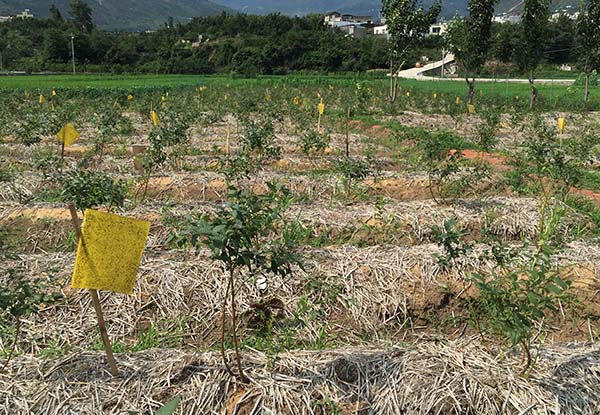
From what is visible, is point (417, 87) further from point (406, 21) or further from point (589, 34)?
point (589, 34)

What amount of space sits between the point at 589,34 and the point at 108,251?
23.3 metres

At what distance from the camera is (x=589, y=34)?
21.1 m

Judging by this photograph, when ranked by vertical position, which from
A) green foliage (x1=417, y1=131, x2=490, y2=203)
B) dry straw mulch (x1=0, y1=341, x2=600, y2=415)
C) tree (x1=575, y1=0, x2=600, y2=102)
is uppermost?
tree (x1=575, y1=0, x2=600, y2=102)

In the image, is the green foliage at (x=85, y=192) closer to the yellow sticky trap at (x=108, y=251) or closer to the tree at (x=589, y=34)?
the yellow sticky trap at (x=108, y=251)

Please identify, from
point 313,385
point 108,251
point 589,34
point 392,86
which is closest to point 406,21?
point 392,86

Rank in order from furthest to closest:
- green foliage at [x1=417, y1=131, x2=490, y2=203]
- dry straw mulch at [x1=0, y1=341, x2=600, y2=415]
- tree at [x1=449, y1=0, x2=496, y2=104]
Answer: tree at [x1=449, y1=0, x2=496, y2=104]
green foliage at [x1=417, y1=131, x2=490, y2=203]
dry straw mulch at [x1=0, y1=341, x2=600, y2=415]

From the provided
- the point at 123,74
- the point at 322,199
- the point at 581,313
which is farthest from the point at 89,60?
the point at 581,313

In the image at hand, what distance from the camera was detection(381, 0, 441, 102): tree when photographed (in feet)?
72.9

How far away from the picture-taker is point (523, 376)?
9.84ft

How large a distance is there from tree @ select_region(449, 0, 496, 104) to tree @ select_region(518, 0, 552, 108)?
1.33 metres

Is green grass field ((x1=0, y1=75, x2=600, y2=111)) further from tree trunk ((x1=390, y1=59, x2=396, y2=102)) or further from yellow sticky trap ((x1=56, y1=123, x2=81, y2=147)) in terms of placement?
yellow sticky trap ((x1=56, y1=123, x2=81, y2=147))

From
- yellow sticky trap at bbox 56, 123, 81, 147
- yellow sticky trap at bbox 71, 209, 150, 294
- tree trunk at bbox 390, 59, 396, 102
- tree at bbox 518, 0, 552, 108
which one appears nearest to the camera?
yellow sticky trap at bbox 71, 209, 150, 294

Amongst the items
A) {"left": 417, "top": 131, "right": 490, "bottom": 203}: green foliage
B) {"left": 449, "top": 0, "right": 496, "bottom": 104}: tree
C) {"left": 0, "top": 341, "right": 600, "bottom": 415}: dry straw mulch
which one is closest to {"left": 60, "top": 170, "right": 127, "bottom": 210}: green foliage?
{"left": 0, "top": 341, "right": 600, "bottom": 415}: dry straw mulch

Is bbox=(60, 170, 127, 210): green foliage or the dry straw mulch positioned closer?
the dry straw mulch
